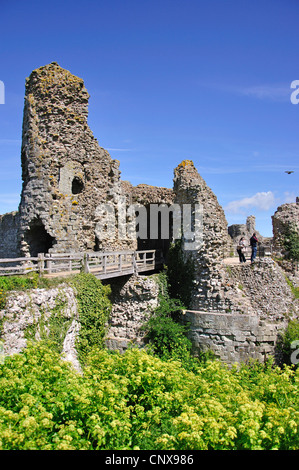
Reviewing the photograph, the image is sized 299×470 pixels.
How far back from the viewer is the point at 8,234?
2486 centimetres

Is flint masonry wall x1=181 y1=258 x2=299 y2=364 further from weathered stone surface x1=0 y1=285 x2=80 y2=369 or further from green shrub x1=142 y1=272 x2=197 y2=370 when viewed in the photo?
weathered stone surface x1=0 y1=285 x2=80 y2=369

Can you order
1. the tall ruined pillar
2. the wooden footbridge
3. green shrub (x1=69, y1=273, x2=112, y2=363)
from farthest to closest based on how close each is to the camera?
the tall ruined pillar
green shrub (x1=69, y1=273, x2=112, y2=363)
the wooden footbridge

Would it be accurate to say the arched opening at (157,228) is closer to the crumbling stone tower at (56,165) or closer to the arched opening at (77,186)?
the crumbling stone tower at (56,165)

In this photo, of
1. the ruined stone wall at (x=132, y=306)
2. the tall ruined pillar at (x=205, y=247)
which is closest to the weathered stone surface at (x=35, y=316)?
the ruined stone wall at (x=132, y=306)

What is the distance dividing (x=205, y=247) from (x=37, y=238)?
8726 millimetres

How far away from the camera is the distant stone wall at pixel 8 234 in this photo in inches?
942

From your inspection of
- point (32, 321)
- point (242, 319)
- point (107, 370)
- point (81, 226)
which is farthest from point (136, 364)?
point (81, 226)

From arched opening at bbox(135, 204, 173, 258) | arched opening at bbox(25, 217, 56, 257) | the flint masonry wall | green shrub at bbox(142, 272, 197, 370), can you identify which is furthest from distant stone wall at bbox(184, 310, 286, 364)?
arched opening at bbox(135, 204, 173, 258)

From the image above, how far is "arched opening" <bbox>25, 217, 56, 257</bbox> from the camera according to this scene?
56.1 feet

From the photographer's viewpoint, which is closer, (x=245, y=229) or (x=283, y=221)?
(x=283, y=221)

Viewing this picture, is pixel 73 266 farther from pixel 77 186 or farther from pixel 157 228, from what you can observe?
pixel 157 228

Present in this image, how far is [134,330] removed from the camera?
1569 cm

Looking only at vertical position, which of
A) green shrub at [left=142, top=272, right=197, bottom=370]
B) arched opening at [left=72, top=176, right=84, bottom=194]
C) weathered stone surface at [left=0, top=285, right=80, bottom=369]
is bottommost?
green shrub at [left=142, top=272, right=197, bottom=370]

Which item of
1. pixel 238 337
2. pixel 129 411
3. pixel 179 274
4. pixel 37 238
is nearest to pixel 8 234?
pixel 37 238
